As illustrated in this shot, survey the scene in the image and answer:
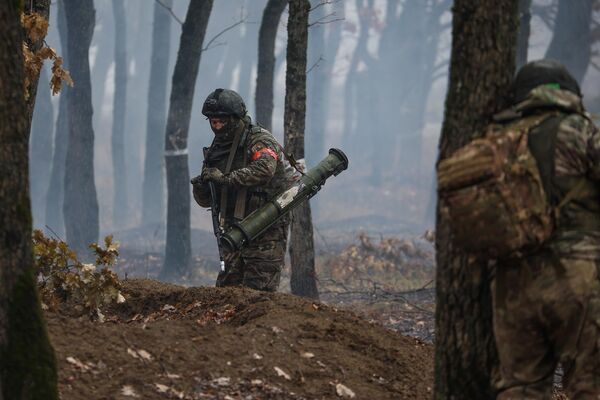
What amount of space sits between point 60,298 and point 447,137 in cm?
367

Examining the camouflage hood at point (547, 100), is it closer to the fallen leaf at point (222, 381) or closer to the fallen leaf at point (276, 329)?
the fallen leaf at point (222, 381)

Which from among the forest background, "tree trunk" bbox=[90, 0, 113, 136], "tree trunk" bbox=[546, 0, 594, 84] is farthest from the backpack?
"tree trunk" bbox=[90, 0, 113, 136]

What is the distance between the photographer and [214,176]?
8.12 m

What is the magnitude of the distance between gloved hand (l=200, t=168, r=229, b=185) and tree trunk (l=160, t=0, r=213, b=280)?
771 centimetres

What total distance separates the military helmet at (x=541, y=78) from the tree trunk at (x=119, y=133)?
3338 cm

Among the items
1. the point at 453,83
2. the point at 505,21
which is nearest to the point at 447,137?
the point at 453,83

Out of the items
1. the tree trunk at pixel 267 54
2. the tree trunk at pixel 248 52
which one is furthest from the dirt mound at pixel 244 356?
the tree trunk at pixel 248 52

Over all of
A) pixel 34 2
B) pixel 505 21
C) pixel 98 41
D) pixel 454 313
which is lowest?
pixel 454 313

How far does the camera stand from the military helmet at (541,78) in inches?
173

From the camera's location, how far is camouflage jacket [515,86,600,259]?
4230mm

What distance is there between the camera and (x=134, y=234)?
32.4 m

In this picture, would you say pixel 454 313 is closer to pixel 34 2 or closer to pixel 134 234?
pixel 34 2

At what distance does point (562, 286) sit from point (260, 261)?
178 inches

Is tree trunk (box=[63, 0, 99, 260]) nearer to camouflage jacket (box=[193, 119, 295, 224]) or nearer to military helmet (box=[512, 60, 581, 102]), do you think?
camouflage jacket (box=[193, 119, 295, 224])
